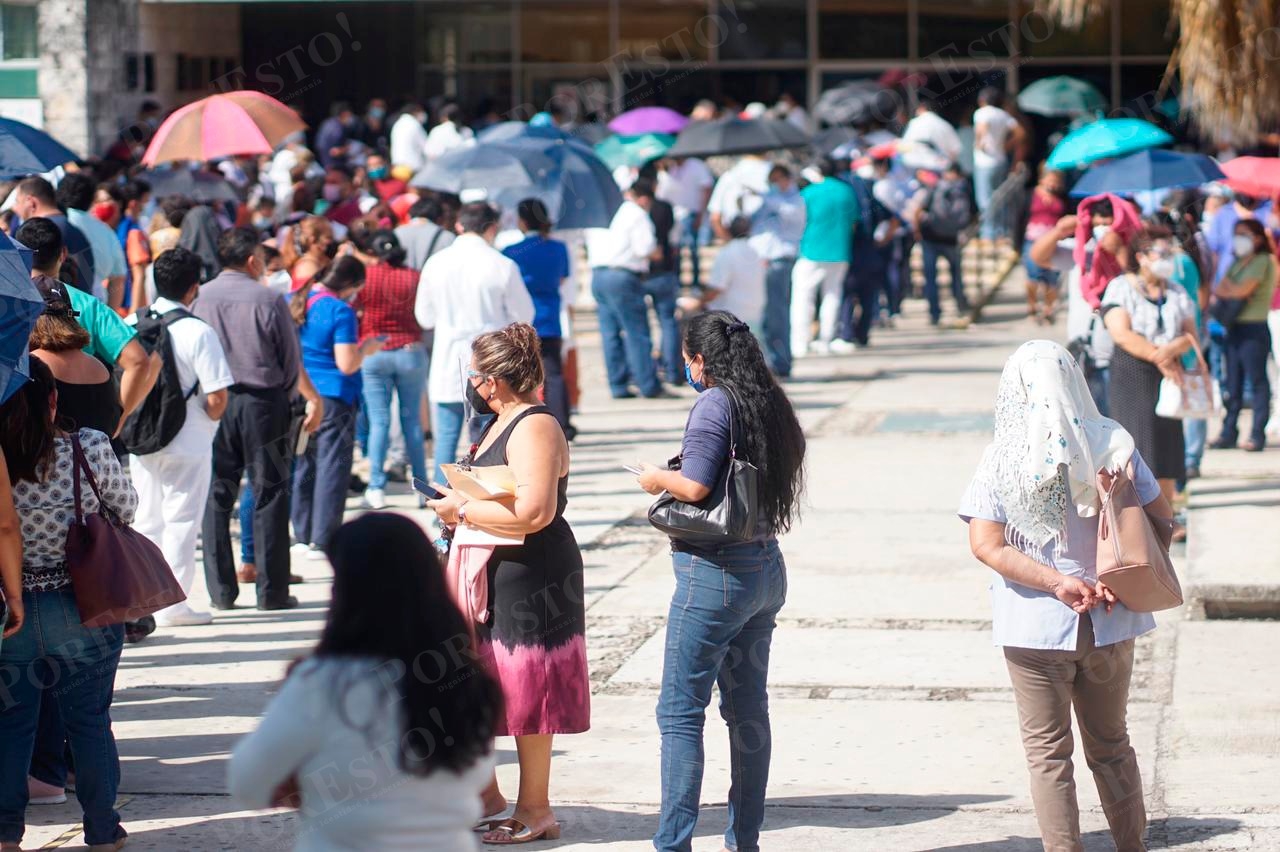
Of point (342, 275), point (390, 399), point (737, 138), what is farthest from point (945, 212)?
point (342, 275)

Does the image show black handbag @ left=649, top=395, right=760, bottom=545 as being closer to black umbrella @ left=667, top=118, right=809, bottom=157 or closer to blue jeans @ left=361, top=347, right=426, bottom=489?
blue jeans @ left=361, top=347, right=426, bottom=489

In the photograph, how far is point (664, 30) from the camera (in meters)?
30.0

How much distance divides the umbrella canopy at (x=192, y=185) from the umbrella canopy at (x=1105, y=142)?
7.21 metres

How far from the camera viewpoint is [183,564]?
856 cm

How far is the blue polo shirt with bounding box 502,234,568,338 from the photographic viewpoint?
40.5 feet

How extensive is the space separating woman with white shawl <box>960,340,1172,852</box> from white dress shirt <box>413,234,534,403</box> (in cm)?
580

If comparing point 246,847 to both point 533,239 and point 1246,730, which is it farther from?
point 533,239

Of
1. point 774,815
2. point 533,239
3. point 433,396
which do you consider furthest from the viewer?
point 533,239

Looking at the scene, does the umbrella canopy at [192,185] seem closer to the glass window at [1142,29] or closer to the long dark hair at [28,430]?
the long dark hair at [28,430]

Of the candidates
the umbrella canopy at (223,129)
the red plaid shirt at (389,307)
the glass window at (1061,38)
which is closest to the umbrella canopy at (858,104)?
the glass window at (1061,38)

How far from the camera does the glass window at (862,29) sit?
29.6m

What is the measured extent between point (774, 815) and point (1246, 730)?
2.02 metres

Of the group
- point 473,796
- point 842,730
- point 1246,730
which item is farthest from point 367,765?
point 1246,730

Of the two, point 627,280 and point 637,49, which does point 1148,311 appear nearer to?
point 627,280
